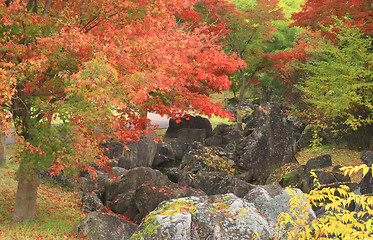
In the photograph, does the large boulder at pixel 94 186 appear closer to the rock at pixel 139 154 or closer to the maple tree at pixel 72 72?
the maple tree at pixel 72 72

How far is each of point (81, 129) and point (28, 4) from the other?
352 centimetres

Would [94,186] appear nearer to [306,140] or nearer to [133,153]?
[133,153]

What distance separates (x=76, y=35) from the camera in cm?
827

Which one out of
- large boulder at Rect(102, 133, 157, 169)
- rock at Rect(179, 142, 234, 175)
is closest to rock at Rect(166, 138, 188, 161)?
large boulder at Rect(102, 133, 157, 169)

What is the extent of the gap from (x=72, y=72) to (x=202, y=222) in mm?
4763

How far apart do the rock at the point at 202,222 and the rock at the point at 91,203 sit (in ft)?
13.6

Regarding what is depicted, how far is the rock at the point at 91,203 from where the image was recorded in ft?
39.5

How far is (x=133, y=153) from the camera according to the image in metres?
18.7

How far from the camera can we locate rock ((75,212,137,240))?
372 inches

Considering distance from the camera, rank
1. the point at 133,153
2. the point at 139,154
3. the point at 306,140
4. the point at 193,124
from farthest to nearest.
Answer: the point at 193,124 < the point at 306,140 < the point at 139,154 < the point at 133,153

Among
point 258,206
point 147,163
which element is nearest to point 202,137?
point 147,163

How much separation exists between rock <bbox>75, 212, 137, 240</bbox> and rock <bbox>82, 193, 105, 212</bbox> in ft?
7.03

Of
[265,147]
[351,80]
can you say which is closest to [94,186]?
[265,147]

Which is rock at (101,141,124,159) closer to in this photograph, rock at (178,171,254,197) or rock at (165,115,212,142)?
rock at (178,171,254,197)
